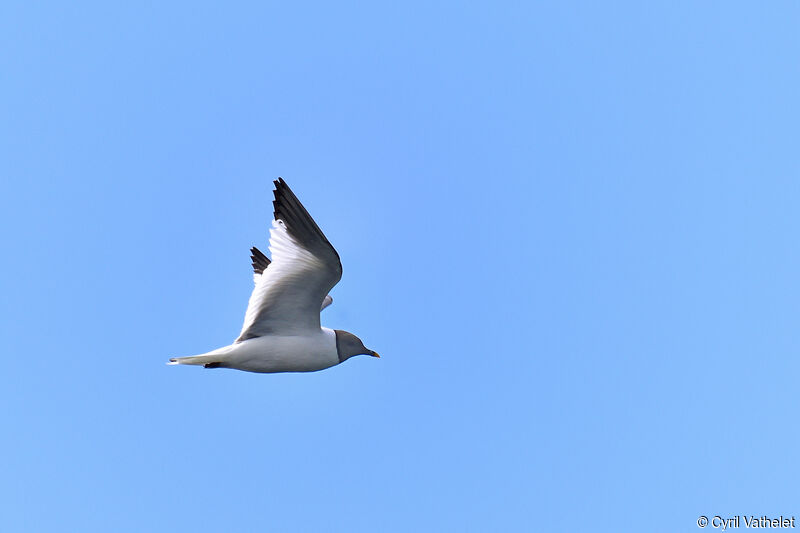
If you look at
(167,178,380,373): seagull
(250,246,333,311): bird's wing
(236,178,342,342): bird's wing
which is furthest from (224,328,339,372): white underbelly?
(250,246,333,311): bird's wing

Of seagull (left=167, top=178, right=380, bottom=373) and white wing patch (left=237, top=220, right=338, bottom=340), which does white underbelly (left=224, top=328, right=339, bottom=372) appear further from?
white wing patch (left=237, top=220, right=338, bottom=340)

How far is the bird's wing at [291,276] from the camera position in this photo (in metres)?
14.8

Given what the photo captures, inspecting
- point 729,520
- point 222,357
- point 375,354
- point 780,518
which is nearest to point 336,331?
point 375,354

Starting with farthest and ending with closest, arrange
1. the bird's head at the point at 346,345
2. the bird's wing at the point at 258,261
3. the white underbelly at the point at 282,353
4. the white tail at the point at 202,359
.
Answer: the bird's wing at the point at 258,261 → the bird's head at the point at 346,345 → the white underbelly at the point at 282,353 → the white tail at the point at 202,359

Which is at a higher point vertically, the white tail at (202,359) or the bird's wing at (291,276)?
the bird's wing at (291,276)

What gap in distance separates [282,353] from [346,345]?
134cm

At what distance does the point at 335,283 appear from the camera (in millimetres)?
15125

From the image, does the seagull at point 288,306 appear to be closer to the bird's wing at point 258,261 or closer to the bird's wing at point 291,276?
the bird's wing at point 291,276

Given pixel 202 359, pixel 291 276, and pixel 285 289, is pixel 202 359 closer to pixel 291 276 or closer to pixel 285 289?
pixel 285 289

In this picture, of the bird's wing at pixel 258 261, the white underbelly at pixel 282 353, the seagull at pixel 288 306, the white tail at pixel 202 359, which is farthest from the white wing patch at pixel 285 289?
the bird's wing at pixel 258 261

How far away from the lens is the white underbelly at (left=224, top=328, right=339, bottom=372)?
15320 millimetres

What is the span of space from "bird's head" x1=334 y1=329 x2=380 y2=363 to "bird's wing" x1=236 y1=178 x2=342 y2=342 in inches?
23.5

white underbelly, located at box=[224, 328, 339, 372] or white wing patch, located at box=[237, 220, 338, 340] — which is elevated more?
white wing patch, located at box=[237, 220, 338, 340]

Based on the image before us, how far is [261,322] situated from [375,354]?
8.13 feet
